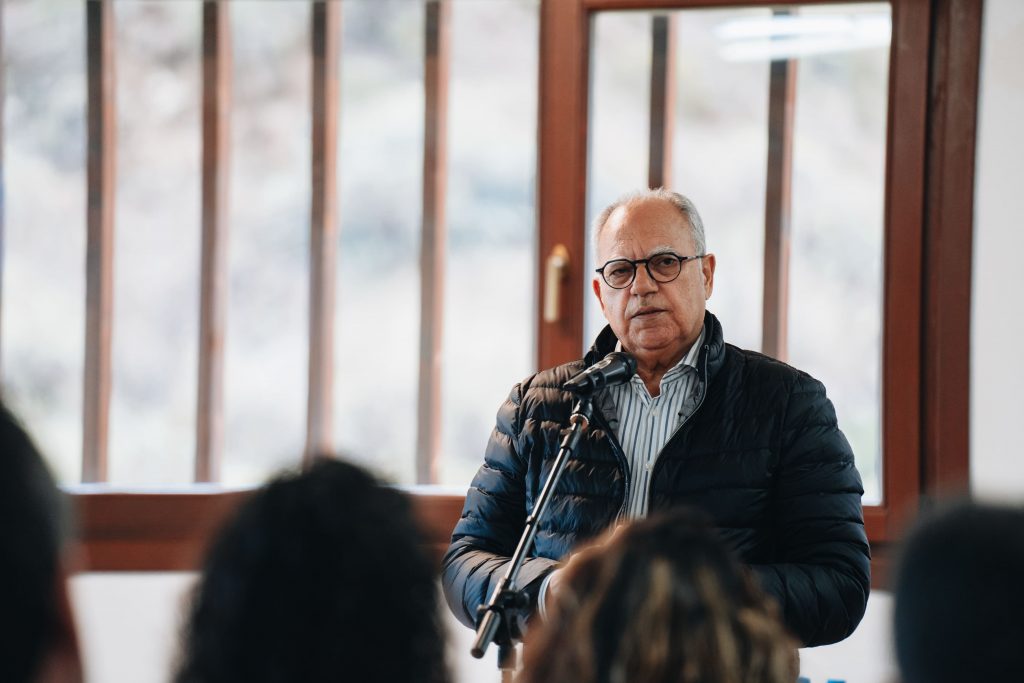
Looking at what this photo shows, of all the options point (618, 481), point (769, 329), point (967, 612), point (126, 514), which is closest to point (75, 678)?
point (967, 612)

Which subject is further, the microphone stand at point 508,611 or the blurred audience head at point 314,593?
the microphone stand at point 508,611

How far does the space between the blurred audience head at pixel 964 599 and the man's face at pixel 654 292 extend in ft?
5.08

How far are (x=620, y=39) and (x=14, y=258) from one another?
1904 millimetres

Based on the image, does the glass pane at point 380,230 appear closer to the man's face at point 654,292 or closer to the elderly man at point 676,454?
the elderly man at point 676,454

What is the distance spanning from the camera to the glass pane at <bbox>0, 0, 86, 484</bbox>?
325 cm

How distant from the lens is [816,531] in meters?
2.20

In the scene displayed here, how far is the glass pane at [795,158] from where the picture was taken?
121 inches

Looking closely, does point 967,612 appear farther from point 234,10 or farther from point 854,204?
point 234,10

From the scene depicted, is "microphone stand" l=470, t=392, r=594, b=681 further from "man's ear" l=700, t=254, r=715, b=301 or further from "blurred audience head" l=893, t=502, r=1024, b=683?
"blurred audience head" l=893, t=502, r=1024, b=683

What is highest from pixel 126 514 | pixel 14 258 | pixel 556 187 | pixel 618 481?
pixel 556 187

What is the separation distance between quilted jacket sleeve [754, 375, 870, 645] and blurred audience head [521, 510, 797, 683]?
→ 1.19m

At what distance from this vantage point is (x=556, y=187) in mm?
3104

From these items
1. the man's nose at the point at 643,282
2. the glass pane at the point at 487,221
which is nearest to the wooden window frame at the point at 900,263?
the glass pane at the point at 487,221

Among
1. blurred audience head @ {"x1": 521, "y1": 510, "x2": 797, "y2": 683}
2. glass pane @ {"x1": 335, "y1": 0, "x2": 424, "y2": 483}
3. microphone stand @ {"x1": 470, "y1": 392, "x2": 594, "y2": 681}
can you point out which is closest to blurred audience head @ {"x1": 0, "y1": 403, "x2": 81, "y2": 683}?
blurred audience head @ {"x1": 521, "y1": 510, "x2": 797, "y2": 683}
